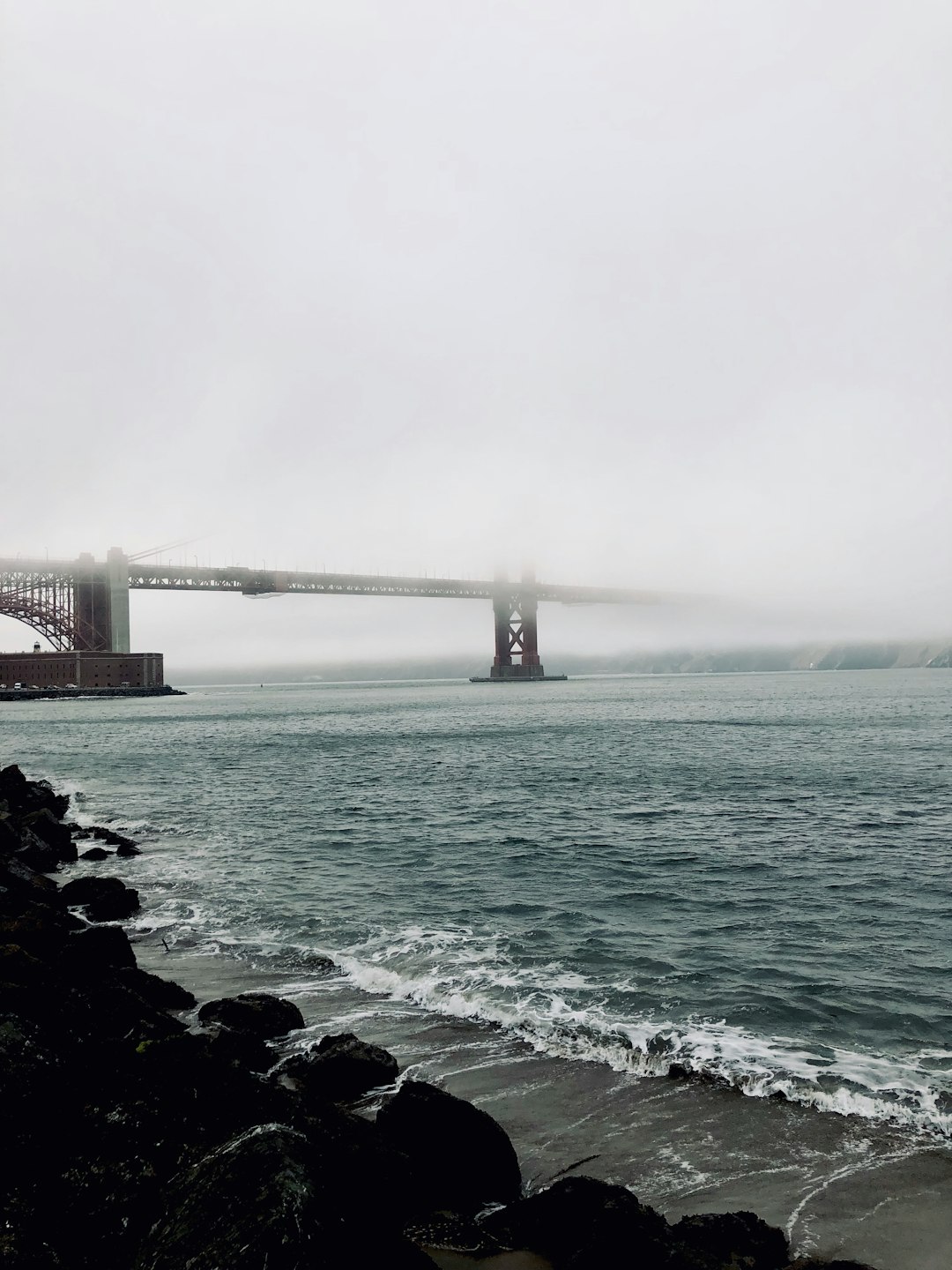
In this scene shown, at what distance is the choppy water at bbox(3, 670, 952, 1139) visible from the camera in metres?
6.33

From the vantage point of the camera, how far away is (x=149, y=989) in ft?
22.2

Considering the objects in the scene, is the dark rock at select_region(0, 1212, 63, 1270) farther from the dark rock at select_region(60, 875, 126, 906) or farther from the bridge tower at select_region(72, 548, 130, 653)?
the bridge tower at select_region(72, 548, 130, 653)

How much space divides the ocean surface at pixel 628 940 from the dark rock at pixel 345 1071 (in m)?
0.40

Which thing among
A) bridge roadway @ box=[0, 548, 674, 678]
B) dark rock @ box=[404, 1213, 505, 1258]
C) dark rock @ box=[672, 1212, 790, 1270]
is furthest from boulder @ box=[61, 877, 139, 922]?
bridge roadway @ box=[0, 548, 674, 678]

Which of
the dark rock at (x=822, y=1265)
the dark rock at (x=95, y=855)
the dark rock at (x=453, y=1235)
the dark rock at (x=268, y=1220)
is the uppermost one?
the dark rock at (x=268, y=1220)

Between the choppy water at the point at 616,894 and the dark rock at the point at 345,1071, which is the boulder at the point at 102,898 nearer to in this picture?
the choppy water at the point at 616,894

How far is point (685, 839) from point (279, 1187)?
12456 mm

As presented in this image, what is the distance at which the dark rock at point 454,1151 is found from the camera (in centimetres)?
416

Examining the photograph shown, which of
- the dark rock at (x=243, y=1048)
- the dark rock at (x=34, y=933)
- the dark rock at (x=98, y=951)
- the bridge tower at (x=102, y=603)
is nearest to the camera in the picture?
the dark rock at (x=243, y=1048)

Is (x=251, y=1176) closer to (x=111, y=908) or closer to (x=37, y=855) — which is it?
(x=111, y=908)

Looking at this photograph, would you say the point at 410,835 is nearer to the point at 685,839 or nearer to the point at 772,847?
the point at 685,839

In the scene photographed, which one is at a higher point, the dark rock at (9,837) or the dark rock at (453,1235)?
the dark rock at (453,1235)

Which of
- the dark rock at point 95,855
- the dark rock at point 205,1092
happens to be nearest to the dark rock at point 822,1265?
the dark rock at point 205,1092

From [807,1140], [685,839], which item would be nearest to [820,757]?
[685,839]
